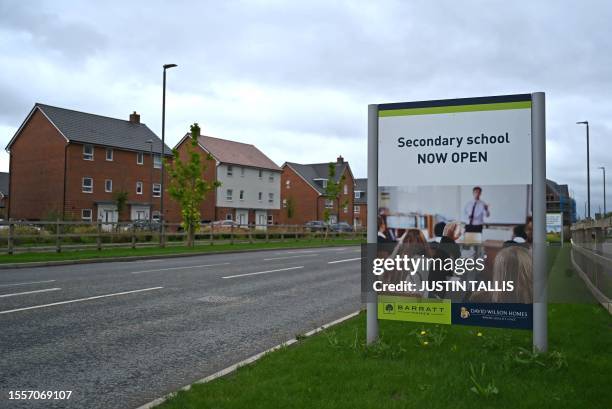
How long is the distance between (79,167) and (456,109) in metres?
48.1

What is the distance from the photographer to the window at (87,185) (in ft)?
164

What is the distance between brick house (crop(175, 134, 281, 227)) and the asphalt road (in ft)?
155

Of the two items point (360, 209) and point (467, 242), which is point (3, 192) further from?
point (467, 242)

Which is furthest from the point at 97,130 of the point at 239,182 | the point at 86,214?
the point at 239,182

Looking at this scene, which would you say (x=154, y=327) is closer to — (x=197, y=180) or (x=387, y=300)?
(x=387, y=300)

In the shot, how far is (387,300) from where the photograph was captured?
6.43 metres

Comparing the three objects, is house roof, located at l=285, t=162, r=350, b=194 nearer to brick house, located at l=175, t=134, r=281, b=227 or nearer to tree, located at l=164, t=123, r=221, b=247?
brick house, located at l=175, t=134, r=281, b=227

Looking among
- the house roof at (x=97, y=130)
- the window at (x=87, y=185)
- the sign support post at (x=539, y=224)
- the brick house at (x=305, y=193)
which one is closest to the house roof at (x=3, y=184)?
the house roof at (x=97, y=130)

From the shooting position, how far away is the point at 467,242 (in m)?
6.05

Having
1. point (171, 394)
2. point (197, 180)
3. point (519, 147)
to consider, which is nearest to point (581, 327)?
point (519, 147)

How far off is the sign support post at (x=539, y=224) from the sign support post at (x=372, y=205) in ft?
5.60

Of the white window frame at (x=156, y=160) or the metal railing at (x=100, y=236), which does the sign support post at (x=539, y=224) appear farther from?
the white window frame at (x=156, y=160)

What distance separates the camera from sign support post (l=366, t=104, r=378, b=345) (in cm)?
646

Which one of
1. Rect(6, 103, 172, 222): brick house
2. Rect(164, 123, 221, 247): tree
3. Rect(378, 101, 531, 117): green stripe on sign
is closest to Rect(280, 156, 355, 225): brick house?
Rect(6, 103, 172, 222): brick house
